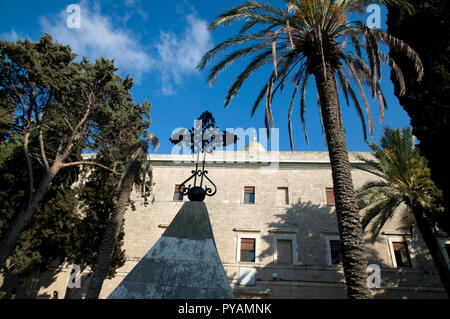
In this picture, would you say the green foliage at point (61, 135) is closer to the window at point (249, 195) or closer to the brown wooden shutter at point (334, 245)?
the window at point (249, 195)

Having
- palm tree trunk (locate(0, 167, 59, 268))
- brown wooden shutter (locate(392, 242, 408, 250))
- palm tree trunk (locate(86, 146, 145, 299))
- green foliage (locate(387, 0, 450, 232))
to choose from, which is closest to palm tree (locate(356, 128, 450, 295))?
green foliage (locate(387, 0, 450, 232))

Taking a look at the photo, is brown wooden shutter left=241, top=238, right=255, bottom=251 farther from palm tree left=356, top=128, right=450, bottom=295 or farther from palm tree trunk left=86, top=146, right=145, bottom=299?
palm tree trunk left=86, top=146, right=145, bottom=299

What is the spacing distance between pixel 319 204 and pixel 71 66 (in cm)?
1552

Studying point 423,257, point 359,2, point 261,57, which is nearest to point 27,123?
point 261,57

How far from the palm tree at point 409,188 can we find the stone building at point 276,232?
10.2 feet

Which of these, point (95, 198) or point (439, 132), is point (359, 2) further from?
point (95, 198)

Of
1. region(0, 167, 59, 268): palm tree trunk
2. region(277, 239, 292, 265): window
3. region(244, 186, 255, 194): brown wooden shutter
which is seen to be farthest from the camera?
region(244, 186, 255, 194): brown wooden shutter

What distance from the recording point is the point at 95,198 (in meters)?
14.4

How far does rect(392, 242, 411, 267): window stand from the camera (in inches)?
546

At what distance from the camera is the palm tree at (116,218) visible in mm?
9074

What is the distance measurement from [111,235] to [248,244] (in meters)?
8.08

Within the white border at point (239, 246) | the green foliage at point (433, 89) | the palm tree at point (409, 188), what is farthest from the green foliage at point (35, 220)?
the green foliage at point (433, 89)

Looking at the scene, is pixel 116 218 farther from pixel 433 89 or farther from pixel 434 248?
pixel 433 89

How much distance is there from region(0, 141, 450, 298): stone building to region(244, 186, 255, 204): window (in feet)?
0.21
